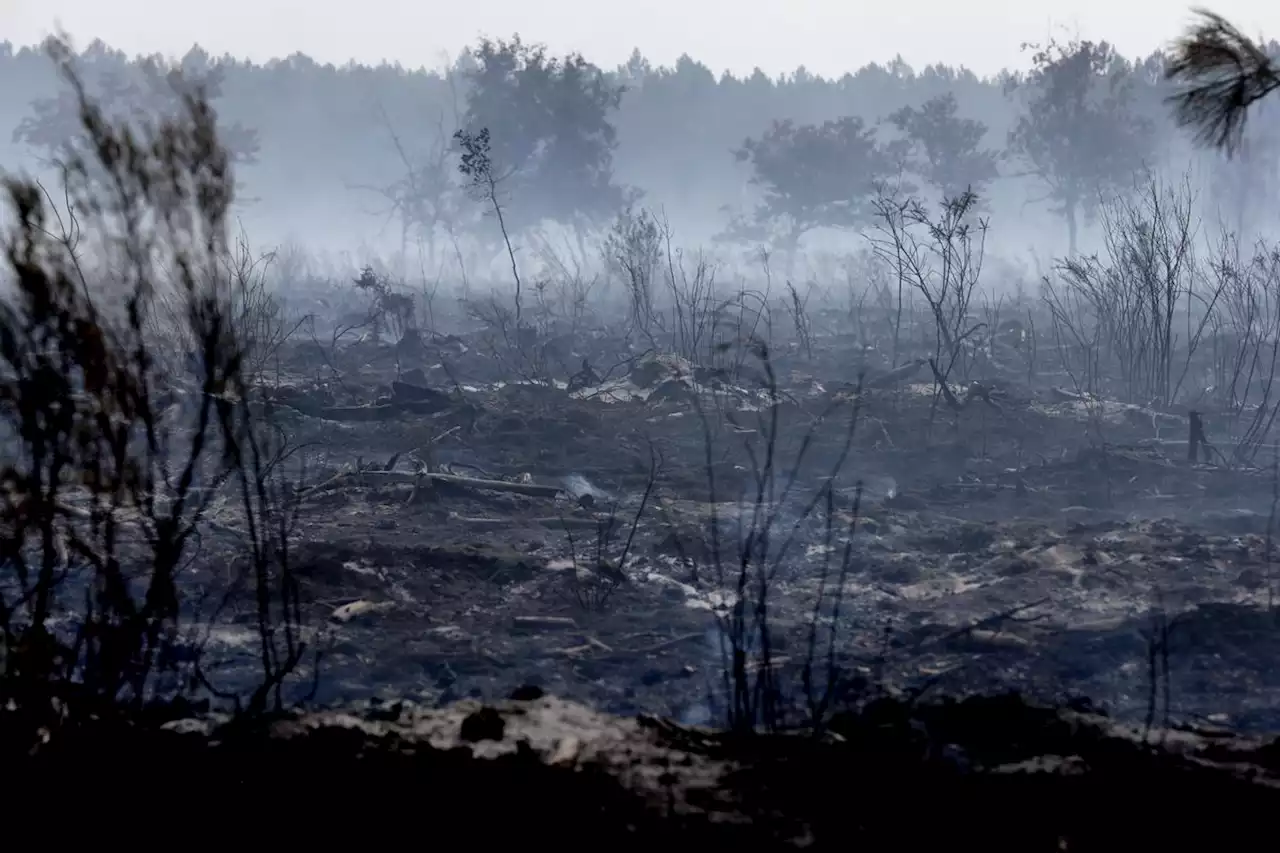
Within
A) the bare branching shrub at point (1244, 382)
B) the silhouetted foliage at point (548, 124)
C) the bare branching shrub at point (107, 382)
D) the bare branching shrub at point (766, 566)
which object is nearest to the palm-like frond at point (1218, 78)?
the bare branching shrub at point (766, 566)

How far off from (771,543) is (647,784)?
13.4 feet

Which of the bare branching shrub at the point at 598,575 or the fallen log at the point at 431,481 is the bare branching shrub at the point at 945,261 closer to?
the fallen log at the point at 431,481

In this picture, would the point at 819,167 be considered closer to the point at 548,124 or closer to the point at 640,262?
Answer: the point at 548,124

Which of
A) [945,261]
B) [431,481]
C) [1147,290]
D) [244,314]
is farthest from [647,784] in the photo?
[1147,290]

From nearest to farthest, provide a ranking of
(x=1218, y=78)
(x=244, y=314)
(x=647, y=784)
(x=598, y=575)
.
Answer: (x=647, y=784) < (x=1218, y=78) < (x=244, y=314) < (x=598, y=575)

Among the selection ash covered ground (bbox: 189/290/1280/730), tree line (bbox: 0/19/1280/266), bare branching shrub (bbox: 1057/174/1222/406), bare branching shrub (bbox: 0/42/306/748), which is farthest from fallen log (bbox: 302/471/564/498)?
tree line (bbox: 0/19/1280/266)

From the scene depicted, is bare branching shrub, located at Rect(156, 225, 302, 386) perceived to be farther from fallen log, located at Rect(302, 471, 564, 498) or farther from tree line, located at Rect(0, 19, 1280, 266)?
tree line, located at Rect(0, 19, 1280, 266)

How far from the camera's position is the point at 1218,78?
4.20 meters

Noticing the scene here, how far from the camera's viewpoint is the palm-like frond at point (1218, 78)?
4.07 metres

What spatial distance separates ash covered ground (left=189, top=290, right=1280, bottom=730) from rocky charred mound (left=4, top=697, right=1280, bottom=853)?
0.45 m

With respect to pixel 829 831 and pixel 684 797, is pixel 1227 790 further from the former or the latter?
pixel 684 797

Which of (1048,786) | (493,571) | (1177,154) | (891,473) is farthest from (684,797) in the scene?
(1177,154)

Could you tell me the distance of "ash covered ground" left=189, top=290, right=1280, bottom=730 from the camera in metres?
4.57

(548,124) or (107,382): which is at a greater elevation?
(548,124)
